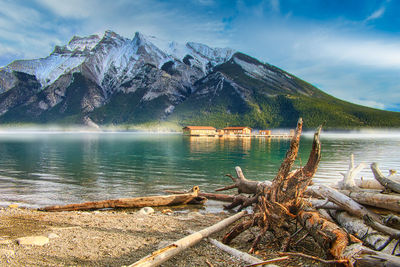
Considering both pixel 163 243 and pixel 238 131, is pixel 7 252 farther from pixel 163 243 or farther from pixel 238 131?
pixel 238 131

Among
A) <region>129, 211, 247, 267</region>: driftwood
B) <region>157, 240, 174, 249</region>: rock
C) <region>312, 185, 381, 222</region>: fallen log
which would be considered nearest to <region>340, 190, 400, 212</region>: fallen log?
<region>312, 185, 381, 222</region>: fallen log

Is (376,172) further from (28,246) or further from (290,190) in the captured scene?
(28,246)

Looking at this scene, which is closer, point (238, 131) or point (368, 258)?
point (368, 258)

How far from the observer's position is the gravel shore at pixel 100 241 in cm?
711

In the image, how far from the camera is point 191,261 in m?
7.21

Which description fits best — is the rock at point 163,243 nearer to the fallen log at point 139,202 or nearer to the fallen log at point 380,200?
the fallen log at point 380,200

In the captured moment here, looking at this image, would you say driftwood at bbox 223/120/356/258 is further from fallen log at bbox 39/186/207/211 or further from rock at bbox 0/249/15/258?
fallen log at bbox 39/186/207/211

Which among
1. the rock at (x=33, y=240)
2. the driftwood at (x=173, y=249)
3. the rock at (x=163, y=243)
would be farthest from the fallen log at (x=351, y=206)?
the rock at (x=33, y=240)

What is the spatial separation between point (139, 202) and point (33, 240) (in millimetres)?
8333

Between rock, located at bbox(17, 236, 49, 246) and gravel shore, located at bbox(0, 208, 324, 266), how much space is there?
3 cm

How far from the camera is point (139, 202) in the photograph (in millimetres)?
16453

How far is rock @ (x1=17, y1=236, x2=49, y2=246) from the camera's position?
8.07 metres

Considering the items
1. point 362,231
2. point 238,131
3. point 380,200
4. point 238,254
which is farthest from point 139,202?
point 238,131

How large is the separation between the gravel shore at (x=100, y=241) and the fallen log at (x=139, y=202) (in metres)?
2.48
